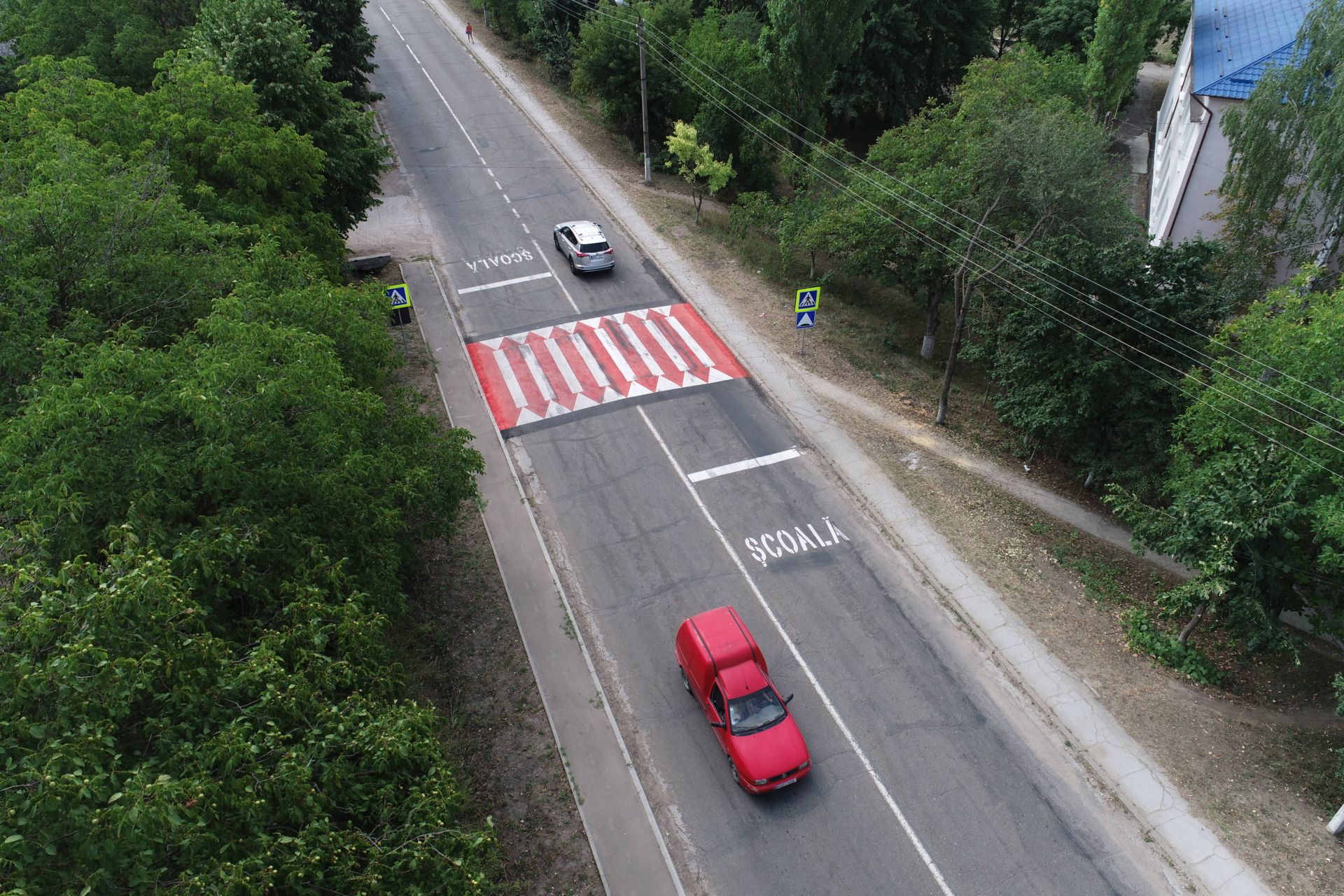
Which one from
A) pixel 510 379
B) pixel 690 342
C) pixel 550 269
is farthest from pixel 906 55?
pixel 510 379

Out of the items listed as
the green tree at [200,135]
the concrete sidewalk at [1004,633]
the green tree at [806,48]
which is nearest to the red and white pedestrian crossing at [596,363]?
the concrete sidewalk at [1004,633]

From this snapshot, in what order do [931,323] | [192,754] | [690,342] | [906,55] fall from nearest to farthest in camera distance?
1. [192,754]
2. [690,342]
3. [931,323]
4. [906,55]

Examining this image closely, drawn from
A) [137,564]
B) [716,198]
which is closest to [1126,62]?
[716,198]

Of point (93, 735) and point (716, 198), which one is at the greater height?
point (93, 735)

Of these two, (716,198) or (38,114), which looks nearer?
(38,114)

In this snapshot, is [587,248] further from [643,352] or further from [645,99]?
[645,99]

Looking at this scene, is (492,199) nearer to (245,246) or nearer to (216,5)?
(216,5)

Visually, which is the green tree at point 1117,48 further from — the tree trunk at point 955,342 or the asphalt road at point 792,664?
the asphalt road at point 792,664
